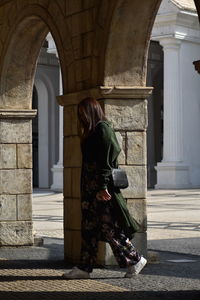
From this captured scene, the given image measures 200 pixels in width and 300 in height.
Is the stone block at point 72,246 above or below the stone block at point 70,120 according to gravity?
below

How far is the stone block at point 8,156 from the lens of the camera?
10.5 meters

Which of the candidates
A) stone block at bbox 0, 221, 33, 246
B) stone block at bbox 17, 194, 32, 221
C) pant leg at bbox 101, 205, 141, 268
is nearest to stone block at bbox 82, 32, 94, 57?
pant leg at bbox 101, 205, 141, 268

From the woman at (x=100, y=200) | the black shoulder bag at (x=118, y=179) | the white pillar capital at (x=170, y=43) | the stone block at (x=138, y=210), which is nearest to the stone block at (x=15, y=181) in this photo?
the stone block at (x=138, y=210)

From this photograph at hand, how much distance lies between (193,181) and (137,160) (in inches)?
834

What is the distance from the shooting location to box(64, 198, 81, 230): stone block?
855 centimetres

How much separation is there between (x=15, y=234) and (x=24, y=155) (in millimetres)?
1055

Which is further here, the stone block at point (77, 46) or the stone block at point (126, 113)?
the stone block at point (77, 46)

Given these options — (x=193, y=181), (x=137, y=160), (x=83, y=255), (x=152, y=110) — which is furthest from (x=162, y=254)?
(x=152, y=110)

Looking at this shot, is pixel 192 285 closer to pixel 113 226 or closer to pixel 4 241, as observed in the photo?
pixel 113 226

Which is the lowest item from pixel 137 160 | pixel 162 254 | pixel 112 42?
pixel 162 254

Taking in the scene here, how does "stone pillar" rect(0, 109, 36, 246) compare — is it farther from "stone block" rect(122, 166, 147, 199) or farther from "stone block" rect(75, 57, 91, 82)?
"stone block" rect(122, 166, 147, 199)

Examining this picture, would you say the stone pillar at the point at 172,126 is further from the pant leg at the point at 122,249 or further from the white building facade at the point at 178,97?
the pant leg at the point at 122,249

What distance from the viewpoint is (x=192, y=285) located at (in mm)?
6922

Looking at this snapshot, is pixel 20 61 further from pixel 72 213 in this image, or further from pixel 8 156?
pixel 72 213
